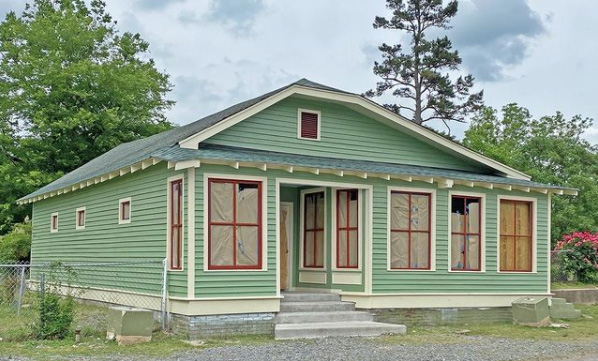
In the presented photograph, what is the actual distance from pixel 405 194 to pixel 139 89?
878 inches

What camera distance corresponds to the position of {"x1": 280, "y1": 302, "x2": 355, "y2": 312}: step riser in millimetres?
13797

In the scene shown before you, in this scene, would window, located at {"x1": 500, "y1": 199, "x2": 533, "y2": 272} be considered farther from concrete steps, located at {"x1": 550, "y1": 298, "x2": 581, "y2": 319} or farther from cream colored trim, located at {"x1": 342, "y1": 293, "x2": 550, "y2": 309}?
concrete steps, located at {"x1": 550, "y1": 298, "x2": 581, "y2": 319}

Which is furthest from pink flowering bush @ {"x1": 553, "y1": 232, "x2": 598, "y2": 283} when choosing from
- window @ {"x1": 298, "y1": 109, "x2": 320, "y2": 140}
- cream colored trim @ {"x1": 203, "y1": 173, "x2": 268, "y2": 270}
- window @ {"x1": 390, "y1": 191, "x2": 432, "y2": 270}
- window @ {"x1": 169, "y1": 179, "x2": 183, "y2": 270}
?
window @ {"x1": 169, "y1": 179, "x2": 183, "y2": 270}

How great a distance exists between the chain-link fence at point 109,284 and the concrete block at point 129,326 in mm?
1027

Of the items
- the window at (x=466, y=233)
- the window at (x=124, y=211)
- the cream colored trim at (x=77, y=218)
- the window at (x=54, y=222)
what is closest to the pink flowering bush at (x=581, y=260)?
the window at (x=466, y=233)

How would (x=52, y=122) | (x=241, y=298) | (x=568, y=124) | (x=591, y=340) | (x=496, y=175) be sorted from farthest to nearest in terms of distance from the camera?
(x=568, y=124) → (x=52, y=122) → (x=496, y=175) → (x=591, y=340) → (x=241, y=298)

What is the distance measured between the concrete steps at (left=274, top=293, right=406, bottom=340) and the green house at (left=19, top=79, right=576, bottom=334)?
0.34m

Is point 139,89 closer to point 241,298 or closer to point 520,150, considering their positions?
point 520,150

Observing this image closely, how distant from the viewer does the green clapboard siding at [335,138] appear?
14836 millimetres

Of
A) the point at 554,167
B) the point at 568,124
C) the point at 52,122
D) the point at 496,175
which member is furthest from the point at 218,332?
the point at 568,124

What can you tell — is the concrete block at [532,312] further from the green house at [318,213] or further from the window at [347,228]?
the window at [347,228]

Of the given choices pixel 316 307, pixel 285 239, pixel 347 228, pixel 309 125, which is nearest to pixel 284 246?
pixel 285 239

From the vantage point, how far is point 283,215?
16250 millimetres

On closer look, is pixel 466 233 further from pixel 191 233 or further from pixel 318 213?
pixel 191 233
